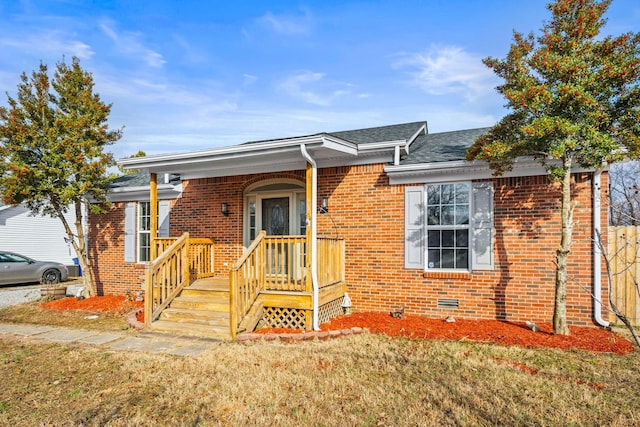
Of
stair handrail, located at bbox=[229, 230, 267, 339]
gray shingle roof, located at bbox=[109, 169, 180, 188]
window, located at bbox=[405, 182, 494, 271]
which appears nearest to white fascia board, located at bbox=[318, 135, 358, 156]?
window, located at bbox=[405, 182, 494, 271]

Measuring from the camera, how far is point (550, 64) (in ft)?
21.2

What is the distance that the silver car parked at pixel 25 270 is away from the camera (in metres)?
16.1

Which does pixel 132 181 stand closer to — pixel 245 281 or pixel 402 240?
pixel 245 281

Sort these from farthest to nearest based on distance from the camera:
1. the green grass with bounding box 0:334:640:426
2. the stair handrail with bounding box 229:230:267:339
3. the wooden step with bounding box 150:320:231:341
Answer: the wooden step with bounding box 150:320:231:341 < the stair handrail with bounding box 229:230:267:339 < the green grass with bounding box 0:334:640:426

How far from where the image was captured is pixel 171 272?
8.77 m

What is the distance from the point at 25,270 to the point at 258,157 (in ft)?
44.0

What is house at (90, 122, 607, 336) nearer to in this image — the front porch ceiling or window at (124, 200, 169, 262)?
the front porch ceiling

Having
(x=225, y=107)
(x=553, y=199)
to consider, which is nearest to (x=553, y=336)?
(x=553, y=199)

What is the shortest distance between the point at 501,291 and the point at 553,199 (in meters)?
1.87

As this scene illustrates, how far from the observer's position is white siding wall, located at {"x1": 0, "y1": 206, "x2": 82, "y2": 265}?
21.2 metres

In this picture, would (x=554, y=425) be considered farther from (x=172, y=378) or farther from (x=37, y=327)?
(x=37, y=327)

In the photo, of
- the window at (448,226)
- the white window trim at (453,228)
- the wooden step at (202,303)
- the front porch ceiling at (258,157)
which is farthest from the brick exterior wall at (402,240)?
the wooden step at (202,303)

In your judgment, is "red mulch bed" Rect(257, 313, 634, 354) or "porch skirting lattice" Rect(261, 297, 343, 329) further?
"porch skirting lattice" Rect(261, 297, 343, 329)

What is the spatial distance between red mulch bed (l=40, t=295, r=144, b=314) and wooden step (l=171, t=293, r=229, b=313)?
7.67 feet
